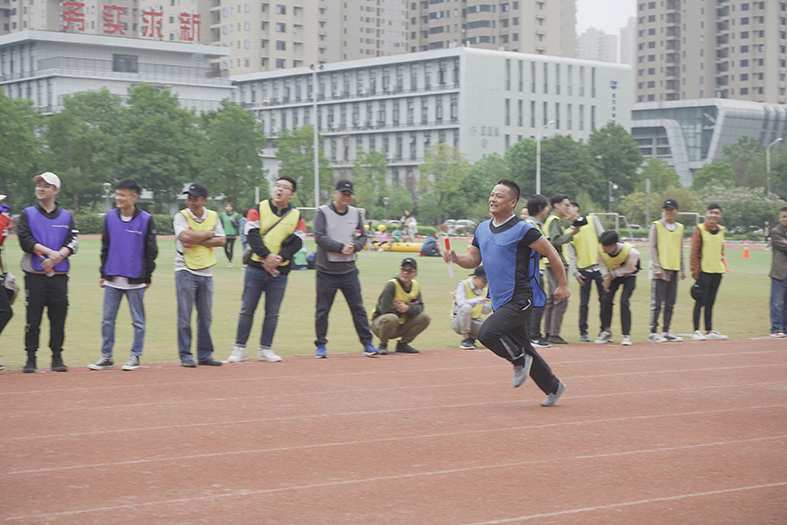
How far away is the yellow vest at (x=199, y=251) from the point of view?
10.3 metres

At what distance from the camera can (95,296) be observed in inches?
757

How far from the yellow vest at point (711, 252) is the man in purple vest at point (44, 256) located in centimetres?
911

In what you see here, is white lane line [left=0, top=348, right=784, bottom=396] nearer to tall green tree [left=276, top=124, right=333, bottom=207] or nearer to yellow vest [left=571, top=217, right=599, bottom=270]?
yellow vest [left=571, top=217, right=599, bottom=270]

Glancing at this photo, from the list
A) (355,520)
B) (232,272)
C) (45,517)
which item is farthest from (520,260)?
(232,272)

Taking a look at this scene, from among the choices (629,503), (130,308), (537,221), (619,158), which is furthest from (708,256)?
(619,158)

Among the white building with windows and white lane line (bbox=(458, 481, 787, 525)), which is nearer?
white lane line (bbox=(458, 481, 787, 525))

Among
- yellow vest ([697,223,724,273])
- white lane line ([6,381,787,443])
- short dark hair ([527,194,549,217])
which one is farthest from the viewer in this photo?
yellow vest ([697,223,724,273])

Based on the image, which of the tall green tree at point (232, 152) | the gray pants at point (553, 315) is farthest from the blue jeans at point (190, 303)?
the tall green tree at point (232, 152)

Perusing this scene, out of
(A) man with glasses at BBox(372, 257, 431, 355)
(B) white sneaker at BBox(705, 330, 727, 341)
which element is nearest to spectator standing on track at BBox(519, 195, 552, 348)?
(A) man with glasses at BBox(372, 257, 431, 355)

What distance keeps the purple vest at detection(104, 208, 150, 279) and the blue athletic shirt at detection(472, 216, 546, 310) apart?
3954mm

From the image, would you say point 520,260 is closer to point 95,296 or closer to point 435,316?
point 435,316

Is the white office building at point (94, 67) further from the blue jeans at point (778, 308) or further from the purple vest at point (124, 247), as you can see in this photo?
the purple vest at point (124, 247)

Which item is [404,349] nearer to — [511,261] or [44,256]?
[511,261]

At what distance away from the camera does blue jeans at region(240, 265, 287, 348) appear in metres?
10.8
